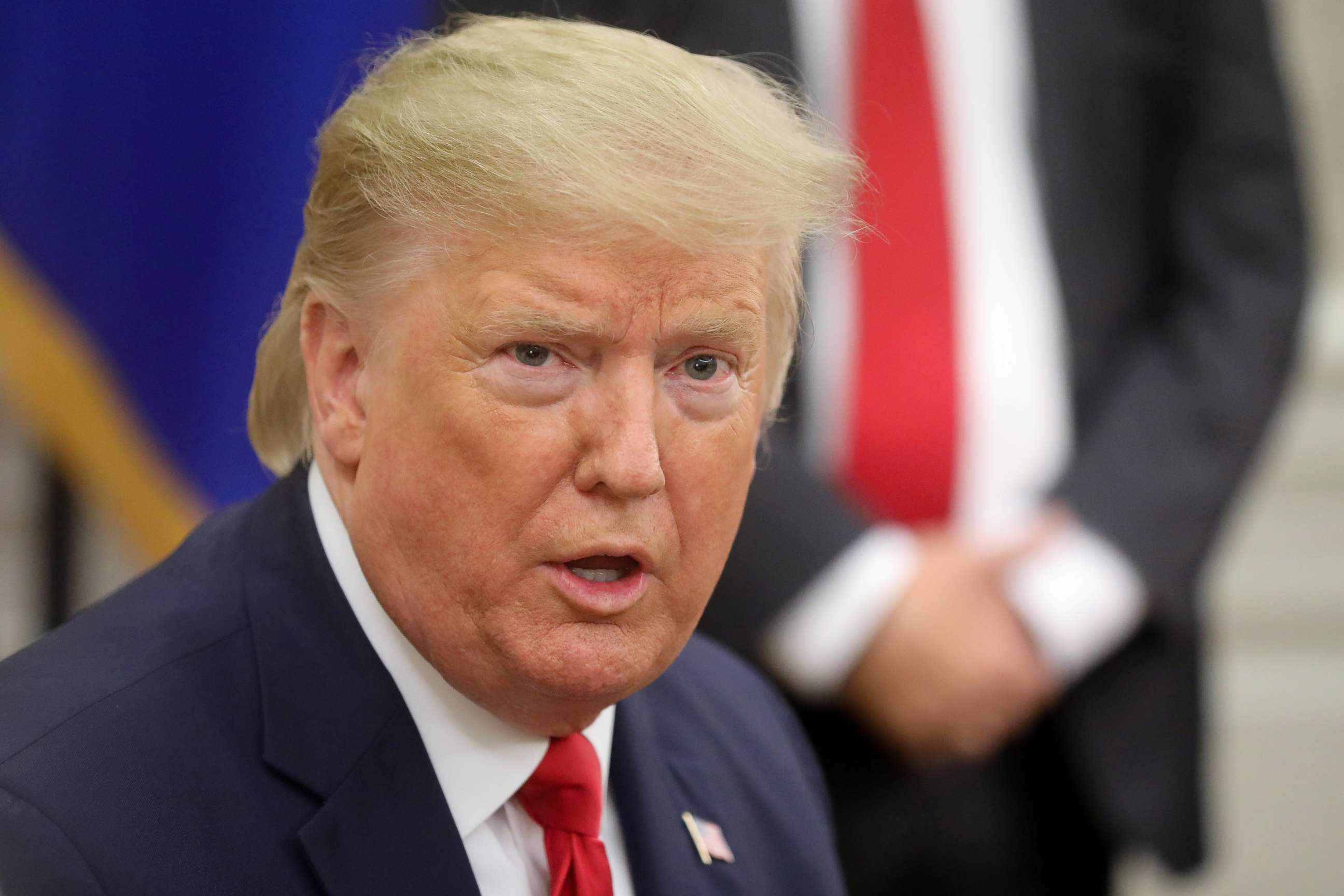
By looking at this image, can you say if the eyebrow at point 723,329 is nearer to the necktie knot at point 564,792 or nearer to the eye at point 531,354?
the eye at point 531,354

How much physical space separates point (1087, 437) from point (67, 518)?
185 centimetres

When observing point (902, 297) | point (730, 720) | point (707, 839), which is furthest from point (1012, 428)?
point (707, 839)

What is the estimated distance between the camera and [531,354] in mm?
1140

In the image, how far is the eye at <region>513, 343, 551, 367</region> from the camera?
1136mm

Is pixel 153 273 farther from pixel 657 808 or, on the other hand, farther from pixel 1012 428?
pixel 657 808

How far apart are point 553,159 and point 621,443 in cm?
21

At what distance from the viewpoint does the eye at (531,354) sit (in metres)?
1.14

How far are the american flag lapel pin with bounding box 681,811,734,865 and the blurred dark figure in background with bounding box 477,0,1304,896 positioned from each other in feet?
2.86

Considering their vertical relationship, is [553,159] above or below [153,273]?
below

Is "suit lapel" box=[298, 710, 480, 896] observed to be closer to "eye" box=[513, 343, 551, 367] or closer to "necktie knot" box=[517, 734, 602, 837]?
"necktie knot" box=[517, 734, 602, 837]

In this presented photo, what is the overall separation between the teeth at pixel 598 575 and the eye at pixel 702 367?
0.52 feet

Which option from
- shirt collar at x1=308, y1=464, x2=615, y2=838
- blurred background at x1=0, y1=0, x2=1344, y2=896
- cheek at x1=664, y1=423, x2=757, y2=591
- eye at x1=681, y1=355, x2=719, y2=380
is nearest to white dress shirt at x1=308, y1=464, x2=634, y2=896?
shirt collar at x1=308, y1=464, x2=615, y2=838

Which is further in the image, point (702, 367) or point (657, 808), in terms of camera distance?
point (657, 808)

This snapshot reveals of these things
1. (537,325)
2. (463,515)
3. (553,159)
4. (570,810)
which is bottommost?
(570,810)
